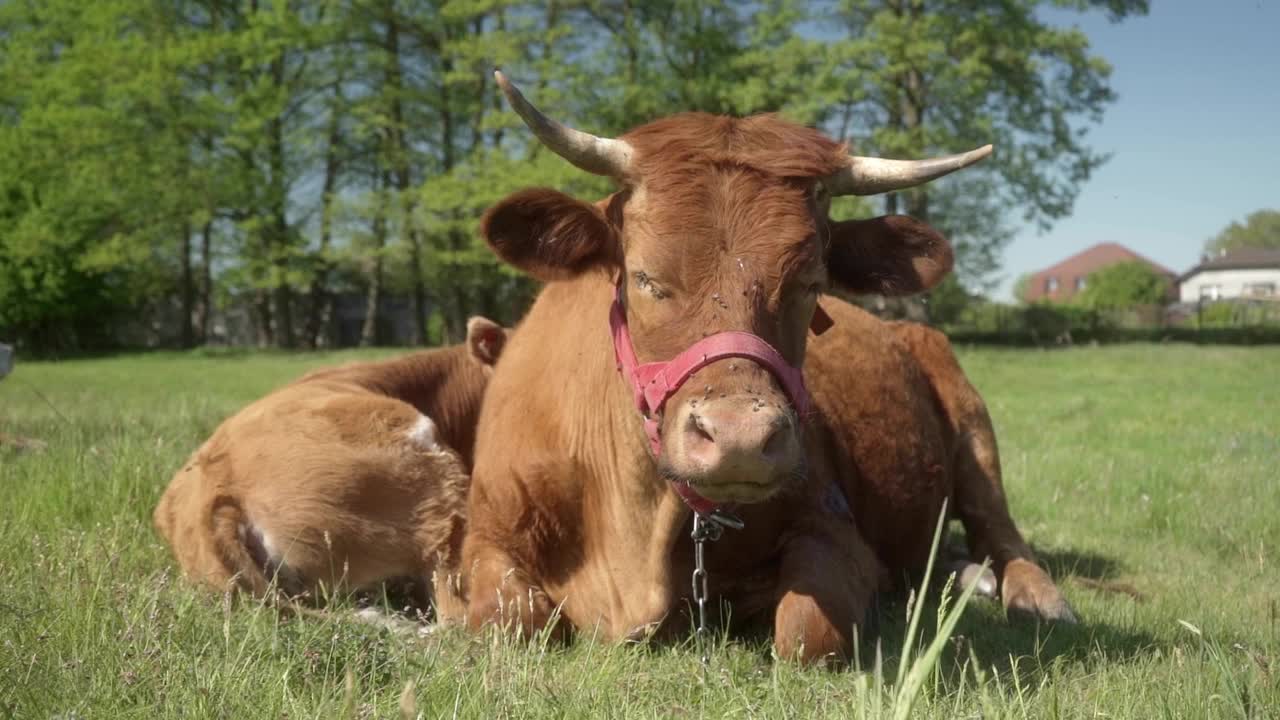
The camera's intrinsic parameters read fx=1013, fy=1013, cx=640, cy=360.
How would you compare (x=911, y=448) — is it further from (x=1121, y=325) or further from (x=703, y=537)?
(x=1121, y=325)

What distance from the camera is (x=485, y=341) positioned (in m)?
5.97

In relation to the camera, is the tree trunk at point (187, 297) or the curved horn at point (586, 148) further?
the tree trunk at point (187, 297)

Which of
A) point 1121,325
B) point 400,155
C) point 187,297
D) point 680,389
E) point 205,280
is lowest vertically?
point 1121,325

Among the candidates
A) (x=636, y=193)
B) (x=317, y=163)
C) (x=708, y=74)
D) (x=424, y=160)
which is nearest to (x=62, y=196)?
(x=317, y=163)

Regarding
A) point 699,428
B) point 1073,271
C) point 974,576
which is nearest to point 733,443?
point 699,428

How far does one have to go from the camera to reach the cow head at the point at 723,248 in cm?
276

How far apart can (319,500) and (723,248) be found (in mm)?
2348

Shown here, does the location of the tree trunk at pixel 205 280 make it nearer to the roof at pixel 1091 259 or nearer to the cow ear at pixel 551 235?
the cow ear at pixel 551 235

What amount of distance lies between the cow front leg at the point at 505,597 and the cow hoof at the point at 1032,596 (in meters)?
2.04

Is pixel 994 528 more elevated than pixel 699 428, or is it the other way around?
pixel 699 428

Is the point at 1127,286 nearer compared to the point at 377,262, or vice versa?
the point at 377,262

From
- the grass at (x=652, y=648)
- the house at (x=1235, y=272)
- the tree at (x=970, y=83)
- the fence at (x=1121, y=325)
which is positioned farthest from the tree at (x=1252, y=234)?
the grass at (x=652, y=648)

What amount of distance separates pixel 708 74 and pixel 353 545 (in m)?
30.2

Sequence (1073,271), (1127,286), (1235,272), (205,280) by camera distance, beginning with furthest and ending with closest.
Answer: (1073,271), (1235,272), (1127,286), (205,280)
